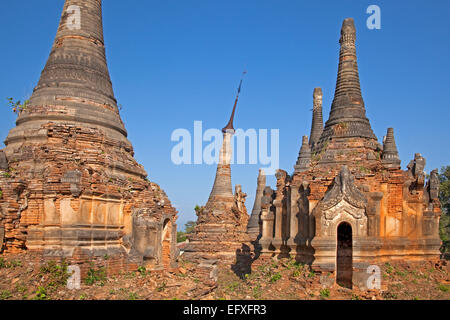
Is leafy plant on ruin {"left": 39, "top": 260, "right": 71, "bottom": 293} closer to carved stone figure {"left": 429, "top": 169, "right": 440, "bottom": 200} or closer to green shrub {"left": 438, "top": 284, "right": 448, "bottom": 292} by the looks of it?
green shrub {"left": 438, "top": 284, "right": 448, "bottom": 292}

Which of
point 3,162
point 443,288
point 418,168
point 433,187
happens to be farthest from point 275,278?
point 3,162

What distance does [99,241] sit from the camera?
602 inches

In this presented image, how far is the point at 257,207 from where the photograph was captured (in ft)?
108

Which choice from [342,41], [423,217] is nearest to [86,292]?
[423,217]

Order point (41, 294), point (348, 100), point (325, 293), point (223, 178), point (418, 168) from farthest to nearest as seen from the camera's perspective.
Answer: point (223, 178), point (348, 100), point (418, 168), point (325, 293), point (41, 294)

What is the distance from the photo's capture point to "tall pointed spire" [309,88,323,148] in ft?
88.8

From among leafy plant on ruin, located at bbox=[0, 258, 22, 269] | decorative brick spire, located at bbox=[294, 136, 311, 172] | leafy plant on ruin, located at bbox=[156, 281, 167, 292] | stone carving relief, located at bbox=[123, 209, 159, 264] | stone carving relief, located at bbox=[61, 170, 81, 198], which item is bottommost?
leafy plant on ruin, located at bbox=[156, 281, 167, 292]

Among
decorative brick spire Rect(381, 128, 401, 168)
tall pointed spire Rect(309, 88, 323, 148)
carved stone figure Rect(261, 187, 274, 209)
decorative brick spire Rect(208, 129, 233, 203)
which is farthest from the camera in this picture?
decorative brick spire Rect(208, 129, 233, 203)

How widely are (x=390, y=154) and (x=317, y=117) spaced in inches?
455

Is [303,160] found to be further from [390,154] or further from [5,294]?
[5,294]

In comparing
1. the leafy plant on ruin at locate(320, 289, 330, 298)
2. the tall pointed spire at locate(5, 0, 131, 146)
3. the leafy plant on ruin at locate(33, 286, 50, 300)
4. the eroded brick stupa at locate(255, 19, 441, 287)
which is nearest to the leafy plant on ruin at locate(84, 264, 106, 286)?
the leafy plant on ruin at locate(33, 286, 50, 300)

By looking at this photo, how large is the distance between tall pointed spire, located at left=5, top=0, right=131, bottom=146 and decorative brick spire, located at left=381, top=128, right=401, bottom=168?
9.37 meters
